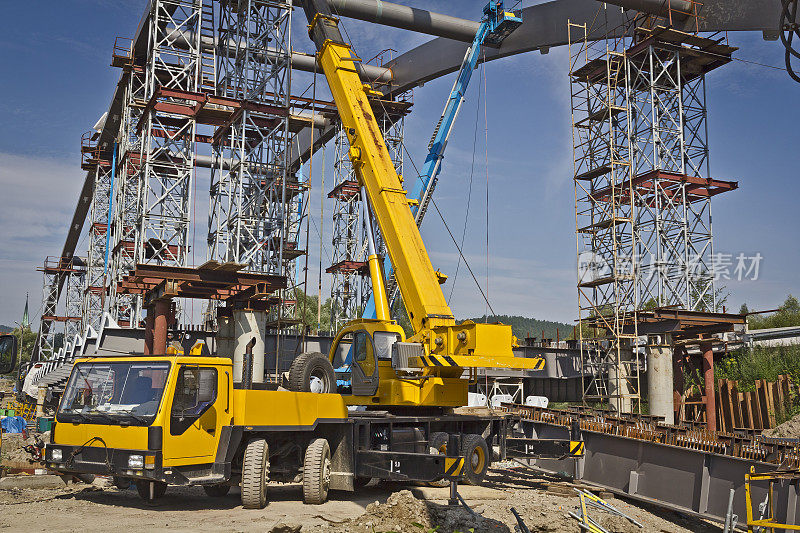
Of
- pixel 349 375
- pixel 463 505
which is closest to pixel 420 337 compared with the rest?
pixel 349 375

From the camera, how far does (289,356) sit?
113ft

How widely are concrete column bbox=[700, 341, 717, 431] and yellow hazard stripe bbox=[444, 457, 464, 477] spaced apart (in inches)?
805

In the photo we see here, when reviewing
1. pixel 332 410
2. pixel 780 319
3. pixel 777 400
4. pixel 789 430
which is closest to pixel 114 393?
pixel 332 410

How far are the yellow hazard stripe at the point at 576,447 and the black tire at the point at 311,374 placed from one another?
507 cm

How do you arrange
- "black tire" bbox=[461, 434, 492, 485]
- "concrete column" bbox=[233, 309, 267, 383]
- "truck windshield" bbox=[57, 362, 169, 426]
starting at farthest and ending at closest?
"concrete column" bbox=[233, 309, 267, 383] < "black tire" bbox=[461, 434, 492, 485] < "truck windshield" bbox=[57, 362, 169, 426]

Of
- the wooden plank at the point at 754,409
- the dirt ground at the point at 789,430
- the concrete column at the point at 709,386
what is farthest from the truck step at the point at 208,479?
the wooden plank at the point at 754,409

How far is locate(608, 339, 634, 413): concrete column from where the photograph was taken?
1172 inches

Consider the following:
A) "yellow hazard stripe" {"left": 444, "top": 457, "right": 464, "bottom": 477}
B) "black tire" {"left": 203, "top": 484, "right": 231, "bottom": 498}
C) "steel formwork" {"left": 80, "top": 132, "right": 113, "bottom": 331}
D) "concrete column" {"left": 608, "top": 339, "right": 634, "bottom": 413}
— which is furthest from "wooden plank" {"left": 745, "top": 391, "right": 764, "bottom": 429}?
"steel formwork" {"left": 80, "top": 132, "right": 113, "bottom": 331}

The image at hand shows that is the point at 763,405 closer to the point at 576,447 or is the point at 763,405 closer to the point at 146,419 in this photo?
the point at 576,447

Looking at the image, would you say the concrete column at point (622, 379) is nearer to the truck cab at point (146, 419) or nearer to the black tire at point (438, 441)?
the black tire at point (438, 441)

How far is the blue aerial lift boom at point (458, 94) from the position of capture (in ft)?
111

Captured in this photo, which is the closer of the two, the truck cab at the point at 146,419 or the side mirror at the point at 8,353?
the truck cab at the point at 146,419

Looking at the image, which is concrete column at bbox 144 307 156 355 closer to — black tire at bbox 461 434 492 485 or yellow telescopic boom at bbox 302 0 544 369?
yellow telescopic boom at bbox 302 0 544 369

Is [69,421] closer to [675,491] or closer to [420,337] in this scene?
[420,337]
